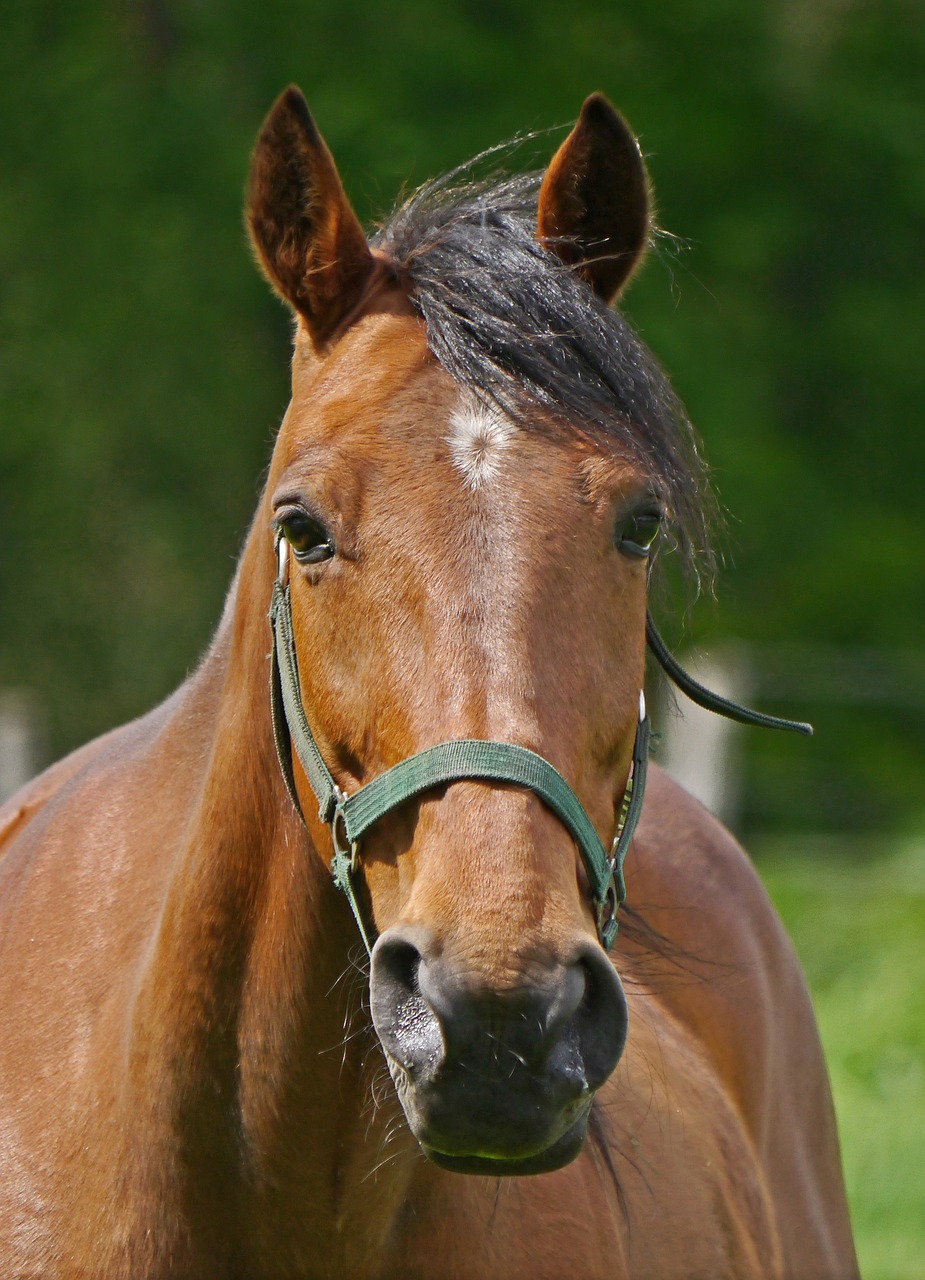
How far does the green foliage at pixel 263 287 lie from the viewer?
12.2 meters

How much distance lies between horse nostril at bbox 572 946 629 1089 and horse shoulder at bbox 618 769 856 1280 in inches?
54.9

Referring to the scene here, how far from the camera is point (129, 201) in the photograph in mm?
12734

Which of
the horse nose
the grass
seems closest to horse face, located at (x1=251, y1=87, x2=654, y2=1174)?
the horse nose

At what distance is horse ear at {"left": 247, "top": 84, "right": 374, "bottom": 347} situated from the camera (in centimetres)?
221

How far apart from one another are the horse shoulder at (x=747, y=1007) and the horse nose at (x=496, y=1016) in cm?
141

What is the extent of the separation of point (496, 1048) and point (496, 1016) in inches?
1.7

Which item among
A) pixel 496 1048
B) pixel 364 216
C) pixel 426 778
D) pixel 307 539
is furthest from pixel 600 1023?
pixel 364 216

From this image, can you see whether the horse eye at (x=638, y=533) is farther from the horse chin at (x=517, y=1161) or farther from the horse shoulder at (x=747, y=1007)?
the horse shoulder at (x=747, y=1007)

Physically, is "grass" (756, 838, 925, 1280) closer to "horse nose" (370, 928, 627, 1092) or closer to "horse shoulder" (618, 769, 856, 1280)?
"horse shoulder" (618, 769, 856, 1280)

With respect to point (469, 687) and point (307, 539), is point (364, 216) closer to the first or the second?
point (307, 539)

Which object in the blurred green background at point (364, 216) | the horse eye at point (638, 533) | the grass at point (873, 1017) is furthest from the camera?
the blurred green background at point (364, 216)

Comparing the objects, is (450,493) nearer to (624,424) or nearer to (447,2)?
(624,424)

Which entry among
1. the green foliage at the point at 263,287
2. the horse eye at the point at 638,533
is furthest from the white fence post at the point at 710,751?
the horse eye at the point at 638,533

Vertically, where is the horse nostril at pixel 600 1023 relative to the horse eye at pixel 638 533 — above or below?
below
